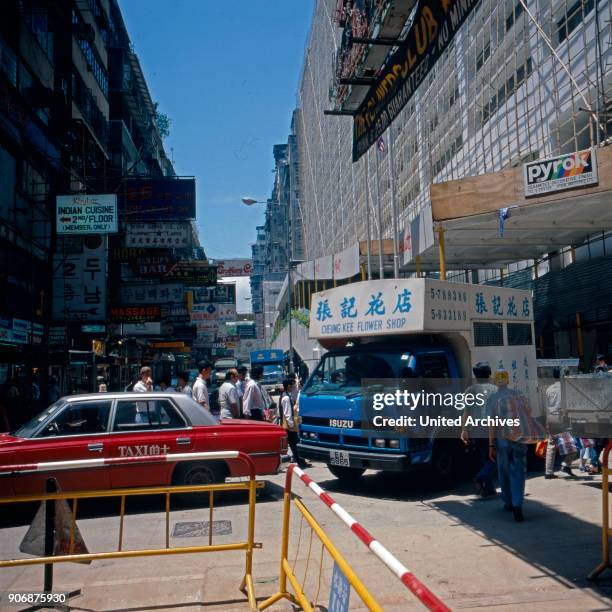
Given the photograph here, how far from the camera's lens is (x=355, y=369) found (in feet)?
31.3

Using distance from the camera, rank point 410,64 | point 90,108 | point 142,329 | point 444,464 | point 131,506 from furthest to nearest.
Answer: point 142,329, point 90,108, point 444,464, point 131,506, point 410,64

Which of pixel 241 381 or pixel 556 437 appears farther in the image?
pixel 241 381

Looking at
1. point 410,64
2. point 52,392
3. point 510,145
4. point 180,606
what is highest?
point 510,145

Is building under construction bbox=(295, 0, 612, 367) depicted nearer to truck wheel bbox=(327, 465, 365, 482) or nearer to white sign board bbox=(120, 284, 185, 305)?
truck wheel bbox=(327, 465, 365, 482)

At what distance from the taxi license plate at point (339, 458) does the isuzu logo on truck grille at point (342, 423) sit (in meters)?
0.37

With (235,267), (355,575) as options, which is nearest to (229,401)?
(355,575)

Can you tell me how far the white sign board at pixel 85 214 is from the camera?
18078mm

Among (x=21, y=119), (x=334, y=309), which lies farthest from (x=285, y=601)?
(x=21, y=119)

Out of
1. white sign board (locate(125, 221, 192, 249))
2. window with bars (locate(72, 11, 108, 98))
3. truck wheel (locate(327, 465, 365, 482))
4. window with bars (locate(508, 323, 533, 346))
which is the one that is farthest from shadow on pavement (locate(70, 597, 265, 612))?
window with bars (locate(72, 11, 108, 98))

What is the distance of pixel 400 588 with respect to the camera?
5.14 meters

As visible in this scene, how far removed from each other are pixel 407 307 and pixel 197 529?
13.1 feet

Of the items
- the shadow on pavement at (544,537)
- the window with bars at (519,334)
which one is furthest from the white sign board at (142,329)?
the shadow on pavement at (544,537)

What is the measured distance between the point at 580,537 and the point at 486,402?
1955 millimetres

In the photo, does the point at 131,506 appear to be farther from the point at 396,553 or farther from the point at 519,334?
the point at 519,334
